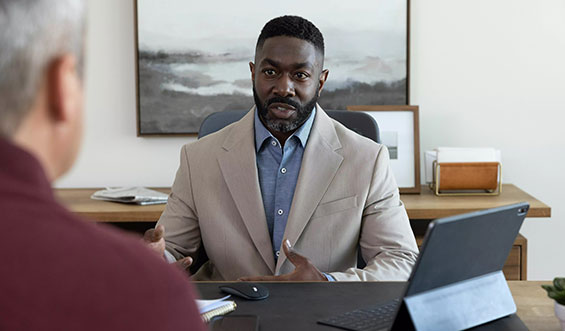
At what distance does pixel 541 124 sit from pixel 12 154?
110 inches

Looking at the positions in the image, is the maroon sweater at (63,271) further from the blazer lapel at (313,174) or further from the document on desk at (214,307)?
the blazer lapel at (313,174)

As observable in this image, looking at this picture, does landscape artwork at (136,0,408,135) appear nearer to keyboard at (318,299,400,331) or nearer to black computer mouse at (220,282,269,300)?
black computer mouse at (220,282,269,300)

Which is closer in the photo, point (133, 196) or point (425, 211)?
point (425, 211)

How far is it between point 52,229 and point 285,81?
4.60 feet

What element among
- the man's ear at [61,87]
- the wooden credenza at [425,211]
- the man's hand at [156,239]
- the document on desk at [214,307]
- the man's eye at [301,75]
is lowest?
the wooden credenza at [425,211]

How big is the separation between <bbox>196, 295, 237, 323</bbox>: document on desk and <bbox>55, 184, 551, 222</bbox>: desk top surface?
1.27 metres

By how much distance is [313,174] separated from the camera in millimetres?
1838

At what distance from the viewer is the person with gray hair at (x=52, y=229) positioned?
1.53ft

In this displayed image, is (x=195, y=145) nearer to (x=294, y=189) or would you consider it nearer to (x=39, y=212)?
(x=294, y=189)

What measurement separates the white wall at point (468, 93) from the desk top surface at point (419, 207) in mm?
328

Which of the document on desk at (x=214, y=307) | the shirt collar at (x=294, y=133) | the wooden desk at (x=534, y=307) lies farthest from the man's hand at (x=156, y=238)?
the wooden desk at (x=534, y=307)

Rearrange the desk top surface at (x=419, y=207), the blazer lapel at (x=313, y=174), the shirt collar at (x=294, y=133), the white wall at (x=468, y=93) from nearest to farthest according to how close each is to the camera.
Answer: the blazer lapel at (x=313, y=174), the shirt collar at (x=294, y=133), the desk top surface at (x=419, y=207), the white wall at (x=468, y=93)

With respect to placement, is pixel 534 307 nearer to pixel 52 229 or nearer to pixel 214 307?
pixel 214 307

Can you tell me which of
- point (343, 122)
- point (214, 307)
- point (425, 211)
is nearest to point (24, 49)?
point (214, 307)
